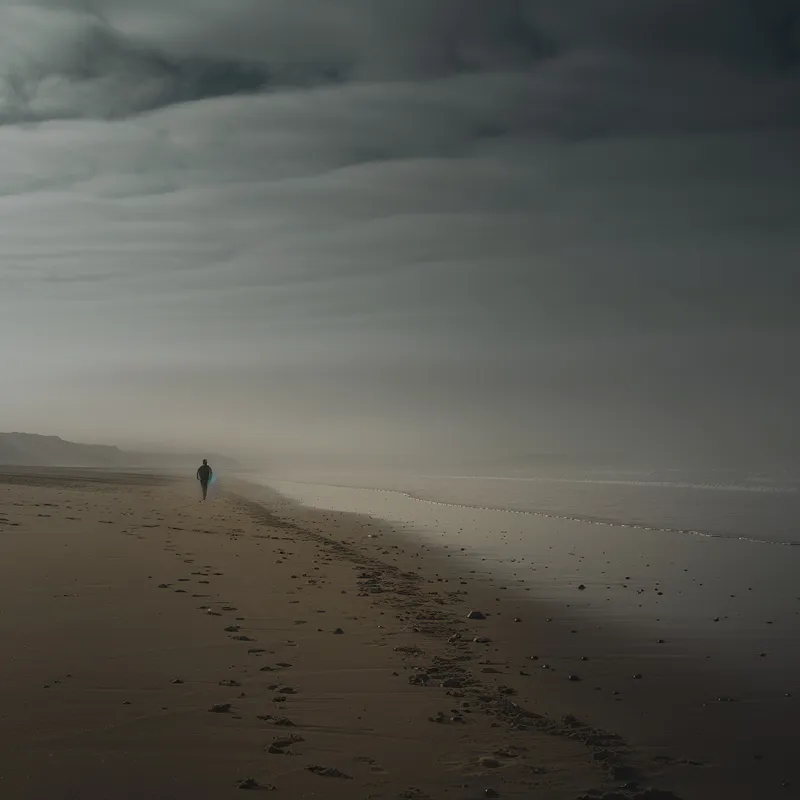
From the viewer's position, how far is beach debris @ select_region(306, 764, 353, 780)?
215 inches

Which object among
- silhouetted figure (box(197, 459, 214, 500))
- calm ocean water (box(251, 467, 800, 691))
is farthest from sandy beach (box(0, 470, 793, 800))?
silhouetted figure (box(197, 459, 214, 500))

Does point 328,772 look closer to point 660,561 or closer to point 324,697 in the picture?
point 324,697

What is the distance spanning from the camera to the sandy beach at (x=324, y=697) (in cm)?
546

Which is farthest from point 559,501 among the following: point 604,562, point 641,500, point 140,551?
point 140,551

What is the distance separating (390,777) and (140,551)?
1280cm

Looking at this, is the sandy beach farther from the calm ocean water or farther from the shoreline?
the calm ocean water

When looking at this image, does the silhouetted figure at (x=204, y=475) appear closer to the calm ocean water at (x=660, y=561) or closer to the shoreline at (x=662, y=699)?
the calm ocean water at (x=660, y=561)

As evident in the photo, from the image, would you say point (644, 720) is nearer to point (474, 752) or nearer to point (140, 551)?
point (474, 752)

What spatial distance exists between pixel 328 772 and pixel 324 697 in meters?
1.80

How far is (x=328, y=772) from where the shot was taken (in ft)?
18.1

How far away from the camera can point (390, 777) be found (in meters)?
5.50

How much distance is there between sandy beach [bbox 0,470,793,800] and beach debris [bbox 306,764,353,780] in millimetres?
18

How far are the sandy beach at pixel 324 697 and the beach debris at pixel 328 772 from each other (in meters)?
0.02

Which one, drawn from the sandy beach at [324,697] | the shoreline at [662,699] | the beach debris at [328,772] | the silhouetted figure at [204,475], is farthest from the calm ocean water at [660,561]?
the silhouetted figure at [204,475]
